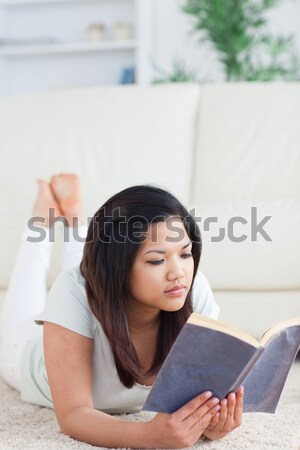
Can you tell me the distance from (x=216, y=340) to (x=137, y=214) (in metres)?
0.30

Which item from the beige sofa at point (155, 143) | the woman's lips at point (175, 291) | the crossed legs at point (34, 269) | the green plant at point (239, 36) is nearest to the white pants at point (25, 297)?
the crossed legs at point (34, 269)

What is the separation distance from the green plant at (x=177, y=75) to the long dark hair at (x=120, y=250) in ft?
9.89

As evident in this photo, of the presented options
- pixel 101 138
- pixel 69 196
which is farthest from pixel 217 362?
pixel 101 138

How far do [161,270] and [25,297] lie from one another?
845 mm

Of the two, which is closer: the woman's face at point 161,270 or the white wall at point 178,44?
the woman's face at point 161,270

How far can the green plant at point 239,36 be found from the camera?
4.29 metres

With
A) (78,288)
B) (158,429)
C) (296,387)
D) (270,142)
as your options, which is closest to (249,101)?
(270,142)

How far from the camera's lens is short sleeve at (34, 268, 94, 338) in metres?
1.38

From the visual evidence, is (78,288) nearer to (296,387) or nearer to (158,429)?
(158,429)

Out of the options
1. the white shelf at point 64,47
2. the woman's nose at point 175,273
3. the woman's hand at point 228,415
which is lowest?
the white shelf at point 64,47

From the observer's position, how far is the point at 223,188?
2.73m

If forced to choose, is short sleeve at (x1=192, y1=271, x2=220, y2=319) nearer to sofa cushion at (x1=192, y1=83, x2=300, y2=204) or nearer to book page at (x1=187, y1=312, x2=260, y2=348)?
book page at (x1=187, y1=312, x2=260, y2=348)

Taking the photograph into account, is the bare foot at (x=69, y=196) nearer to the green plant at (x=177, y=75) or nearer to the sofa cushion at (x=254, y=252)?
the sofa cushion at (x=254, y=252)

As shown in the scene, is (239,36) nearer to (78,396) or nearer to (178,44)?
(178,44)
